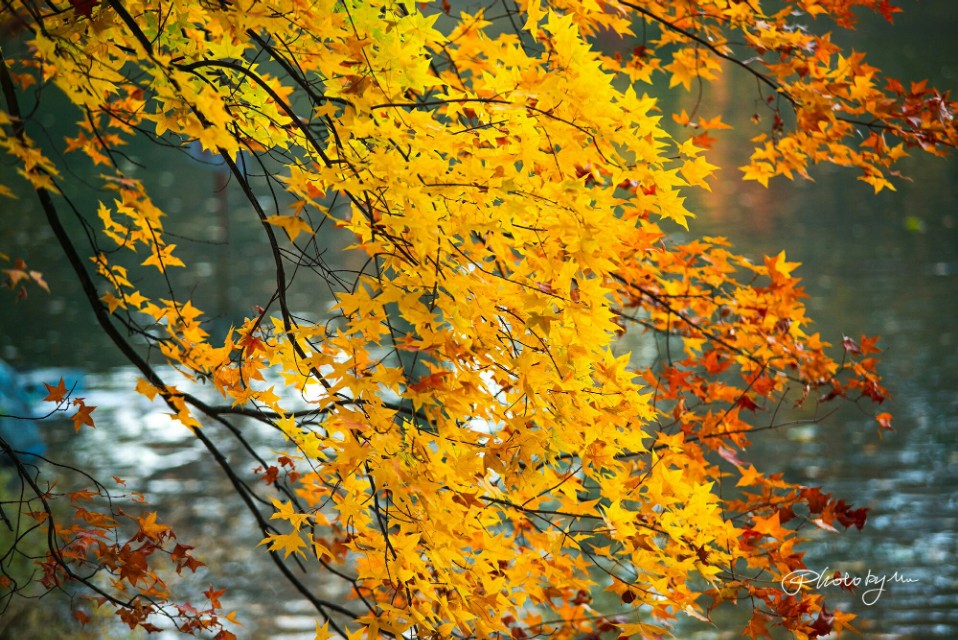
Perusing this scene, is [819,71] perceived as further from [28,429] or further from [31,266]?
[31,266]

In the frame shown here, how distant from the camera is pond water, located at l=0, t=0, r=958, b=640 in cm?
543

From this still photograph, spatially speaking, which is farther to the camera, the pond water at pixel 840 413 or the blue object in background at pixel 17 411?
the blue object in background at pixel 17 411

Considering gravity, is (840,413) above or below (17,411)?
above

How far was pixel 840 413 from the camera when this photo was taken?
757cm

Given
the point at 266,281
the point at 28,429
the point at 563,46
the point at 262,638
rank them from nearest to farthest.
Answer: the point at 563,46
the point at 262,638
the point at 28,429
the point at 266,281

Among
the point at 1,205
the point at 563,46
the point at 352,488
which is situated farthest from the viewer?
the point at 1,205

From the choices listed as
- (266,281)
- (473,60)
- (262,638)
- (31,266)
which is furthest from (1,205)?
(473,60)

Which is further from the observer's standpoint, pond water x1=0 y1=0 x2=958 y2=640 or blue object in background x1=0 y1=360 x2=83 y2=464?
blue object in background x1=0 y1=360 x2=83 y2=464

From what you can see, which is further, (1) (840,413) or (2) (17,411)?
(1) (840,413)

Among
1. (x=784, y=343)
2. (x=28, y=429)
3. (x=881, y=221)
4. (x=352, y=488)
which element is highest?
(x=881, y=221)

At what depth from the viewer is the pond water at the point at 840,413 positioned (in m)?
5.43

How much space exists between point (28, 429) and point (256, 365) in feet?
16.7

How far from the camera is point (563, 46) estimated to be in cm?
180

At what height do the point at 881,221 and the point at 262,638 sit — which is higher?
the point at 881,221
